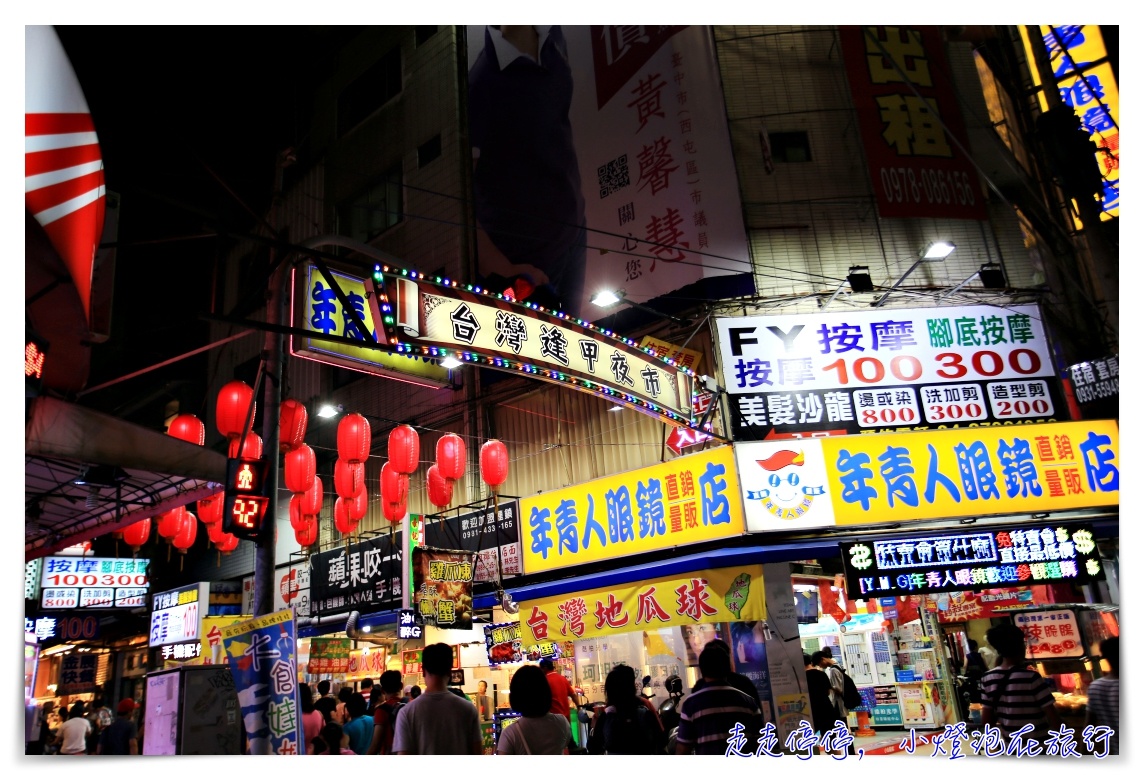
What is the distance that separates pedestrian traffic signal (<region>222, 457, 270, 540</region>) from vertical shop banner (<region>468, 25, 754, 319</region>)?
818 cm

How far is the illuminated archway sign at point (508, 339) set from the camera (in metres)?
8.51

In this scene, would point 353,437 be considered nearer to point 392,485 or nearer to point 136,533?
point 392,485

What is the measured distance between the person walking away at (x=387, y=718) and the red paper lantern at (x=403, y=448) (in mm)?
5750

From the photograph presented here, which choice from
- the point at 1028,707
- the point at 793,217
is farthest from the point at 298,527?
the point at 1028,707

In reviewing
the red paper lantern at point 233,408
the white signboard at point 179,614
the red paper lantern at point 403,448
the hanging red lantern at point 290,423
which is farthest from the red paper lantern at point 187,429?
the white signboard at point 179,614

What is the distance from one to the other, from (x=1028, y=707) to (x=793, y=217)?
9758 mm

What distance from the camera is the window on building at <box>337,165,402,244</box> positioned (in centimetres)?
2197

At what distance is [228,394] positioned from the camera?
408 inches

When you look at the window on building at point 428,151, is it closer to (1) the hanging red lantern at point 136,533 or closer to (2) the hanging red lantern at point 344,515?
(2) the hanging red lantern at point 344,515

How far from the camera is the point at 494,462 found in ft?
47.9

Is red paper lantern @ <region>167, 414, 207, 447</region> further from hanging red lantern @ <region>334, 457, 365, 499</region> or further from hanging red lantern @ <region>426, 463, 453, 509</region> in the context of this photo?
hanging red lantern @ <region>426, 463, 453, 509</region>

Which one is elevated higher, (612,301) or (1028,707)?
(612,301)

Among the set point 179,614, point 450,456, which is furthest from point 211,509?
point 179,614

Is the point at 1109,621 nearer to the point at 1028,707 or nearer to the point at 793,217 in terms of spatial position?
the point at 1028,707
